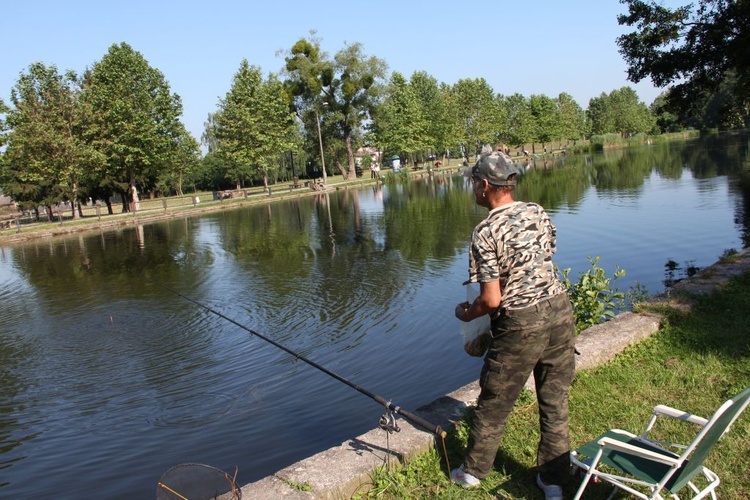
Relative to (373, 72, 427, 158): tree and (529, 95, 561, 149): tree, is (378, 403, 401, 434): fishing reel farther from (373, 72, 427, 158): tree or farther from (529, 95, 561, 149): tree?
(529, 95, 561, 149): tree

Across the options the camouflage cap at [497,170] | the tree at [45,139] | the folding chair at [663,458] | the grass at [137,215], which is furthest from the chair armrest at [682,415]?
the tree at [45,139]

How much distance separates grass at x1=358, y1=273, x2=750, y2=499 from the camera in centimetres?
355

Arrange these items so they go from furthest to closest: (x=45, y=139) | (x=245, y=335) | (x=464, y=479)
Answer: (x=45, y=139), (x=245, y=335), (x=464, y=479)

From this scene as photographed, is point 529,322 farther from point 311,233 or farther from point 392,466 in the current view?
point 311,233

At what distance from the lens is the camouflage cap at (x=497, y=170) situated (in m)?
3.20

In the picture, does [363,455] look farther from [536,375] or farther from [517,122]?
[517,122]

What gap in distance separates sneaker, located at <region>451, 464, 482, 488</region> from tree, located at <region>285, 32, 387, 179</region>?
57.9 meters

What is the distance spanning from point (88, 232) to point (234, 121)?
19.7 m

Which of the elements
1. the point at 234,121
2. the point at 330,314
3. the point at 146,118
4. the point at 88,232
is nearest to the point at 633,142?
the point at 234,121

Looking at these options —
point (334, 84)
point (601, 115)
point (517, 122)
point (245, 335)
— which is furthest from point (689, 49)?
point (601, 115)

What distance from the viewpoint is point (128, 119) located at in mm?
41969

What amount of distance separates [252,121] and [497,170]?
159 ft

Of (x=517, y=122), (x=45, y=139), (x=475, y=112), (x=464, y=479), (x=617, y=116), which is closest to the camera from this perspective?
(x=464, y=479)

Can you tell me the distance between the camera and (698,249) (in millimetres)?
13367
